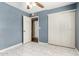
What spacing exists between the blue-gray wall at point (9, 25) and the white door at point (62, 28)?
5.92ft

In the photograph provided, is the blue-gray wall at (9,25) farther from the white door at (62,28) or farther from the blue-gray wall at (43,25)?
the white door at (62,28)

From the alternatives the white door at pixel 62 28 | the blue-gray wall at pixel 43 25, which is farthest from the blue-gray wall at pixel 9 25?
the white door at pixel 62 28

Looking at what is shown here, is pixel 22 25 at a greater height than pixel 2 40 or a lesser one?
greater

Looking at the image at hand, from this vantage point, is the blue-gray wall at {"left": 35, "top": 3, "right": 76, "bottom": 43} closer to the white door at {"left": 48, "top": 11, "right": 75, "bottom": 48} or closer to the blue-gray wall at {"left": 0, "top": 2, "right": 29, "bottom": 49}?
the white door at {"left": 48, "top": 11, "right": 75, "bottom": 48}

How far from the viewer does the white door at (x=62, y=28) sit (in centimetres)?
336

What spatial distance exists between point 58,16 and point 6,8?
8.60ft

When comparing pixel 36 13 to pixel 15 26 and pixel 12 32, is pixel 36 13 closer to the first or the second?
pixel 15 26

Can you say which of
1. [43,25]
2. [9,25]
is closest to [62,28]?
[43,25]

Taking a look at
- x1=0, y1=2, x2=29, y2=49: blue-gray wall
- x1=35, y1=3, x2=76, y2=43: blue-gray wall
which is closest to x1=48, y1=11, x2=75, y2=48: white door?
x1=35, y1=3, x2=76, y2=43: blue-gray wall

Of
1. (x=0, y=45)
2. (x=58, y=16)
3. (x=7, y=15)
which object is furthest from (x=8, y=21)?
(x=58, y=16)

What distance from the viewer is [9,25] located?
3270 millimetres

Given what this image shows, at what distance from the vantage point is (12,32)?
3.46 m

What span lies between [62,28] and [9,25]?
2.66 m

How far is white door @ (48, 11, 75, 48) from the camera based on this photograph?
3.36 m
